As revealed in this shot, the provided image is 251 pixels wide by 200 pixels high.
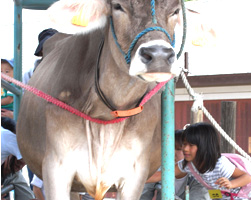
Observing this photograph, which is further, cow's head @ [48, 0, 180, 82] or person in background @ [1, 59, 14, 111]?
person in background @ [1, 59, 14, 111]

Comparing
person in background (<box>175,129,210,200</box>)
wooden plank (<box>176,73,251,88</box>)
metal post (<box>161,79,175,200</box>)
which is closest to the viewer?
metal post (<box>161,79,175,200</box>)

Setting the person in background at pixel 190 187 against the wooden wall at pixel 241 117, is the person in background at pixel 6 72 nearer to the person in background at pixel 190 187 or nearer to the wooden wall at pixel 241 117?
the person in background at pixel 190 187

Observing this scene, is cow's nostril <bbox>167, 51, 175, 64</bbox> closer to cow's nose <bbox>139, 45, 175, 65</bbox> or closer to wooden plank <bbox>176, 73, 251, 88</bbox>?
cow's nose <bbox>139, 45, 175, 65</bbox>

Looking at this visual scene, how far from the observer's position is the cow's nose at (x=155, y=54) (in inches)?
78.0

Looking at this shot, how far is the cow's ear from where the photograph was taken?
245cm

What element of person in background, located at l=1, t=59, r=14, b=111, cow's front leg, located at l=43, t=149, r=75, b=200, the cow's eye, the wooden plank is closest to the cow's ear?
the cow's eye

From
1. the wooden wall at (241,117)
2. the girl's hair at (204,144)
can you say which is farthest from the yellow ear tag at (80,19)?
the wooden wall at (241,117)

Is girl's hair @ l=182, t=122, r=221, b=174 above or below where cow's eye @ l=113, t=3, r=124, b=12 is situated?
below

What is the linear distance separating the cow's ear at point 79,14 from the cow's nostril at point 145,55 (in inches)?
20.5

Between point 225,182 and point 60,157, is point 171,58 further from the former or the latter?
point 225,182

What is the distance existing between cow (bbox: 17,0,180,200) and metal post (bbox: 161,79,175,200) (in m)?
0.13

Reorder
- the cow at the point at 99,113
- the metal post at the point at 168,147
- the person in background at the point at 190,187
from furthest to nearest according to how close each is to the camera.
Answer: the person in background at the point at 190,187
the metal post at the point at 168,147
the cow at the point at 99,113

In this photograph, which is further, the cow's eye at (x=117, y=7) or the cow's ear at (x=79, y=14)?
the cow's ear at (x=79, y=14)

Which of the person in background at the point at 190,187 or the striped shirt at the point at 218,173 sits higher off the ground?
the striped shirt at the point at 218,173
